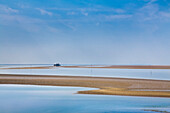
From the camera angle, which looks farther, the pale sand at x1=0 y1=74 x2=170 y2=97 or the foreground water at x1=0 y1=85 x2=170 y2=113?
the pale sand at x1=0 y1=74 x2=170 y2=97

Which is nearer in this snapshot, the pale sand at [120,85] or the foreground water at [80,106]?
the foreground water at [80,106]

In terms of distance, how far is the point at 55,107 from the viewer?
13891 millimetres

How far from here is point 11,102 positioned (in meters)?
15.6

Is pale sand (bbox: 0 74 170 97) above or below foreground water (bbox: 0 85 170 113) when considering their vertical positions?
above

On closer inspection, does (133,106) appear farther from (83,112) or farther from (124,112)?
(83,112)

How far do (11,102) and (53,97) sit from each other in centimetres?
336

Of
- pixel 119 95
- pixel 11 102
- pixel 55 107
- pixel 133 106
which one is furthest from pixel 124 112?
pixel 11 102

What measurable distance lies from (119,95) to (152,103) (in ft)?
12.6

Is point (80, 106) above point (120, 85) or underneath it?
underneath

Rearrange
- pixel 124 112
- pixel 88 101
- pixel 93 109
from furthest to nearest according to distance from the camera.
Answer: pixel 88 101
pixel 93 109
pixel 124 112

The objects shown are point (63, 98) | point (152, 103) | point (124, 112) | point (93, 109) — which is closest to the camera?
point (124, 112)

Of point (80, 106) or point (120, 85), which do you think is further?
point (120, 85)

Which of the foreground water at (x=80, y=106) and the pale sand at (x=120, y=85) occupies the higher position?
the pale sand at (x=120, y=85)

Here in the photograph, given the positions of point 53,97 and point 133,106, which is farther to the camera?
point 53,97
